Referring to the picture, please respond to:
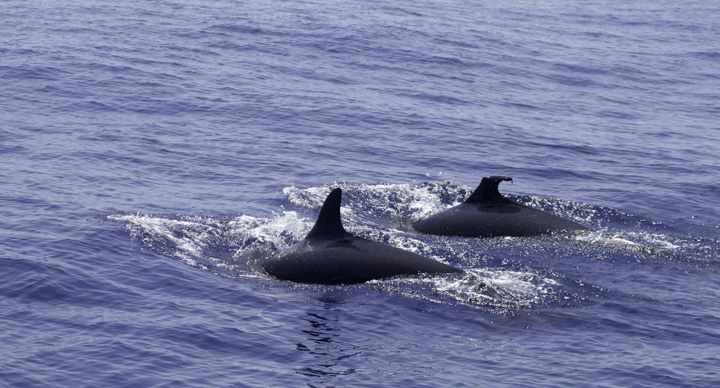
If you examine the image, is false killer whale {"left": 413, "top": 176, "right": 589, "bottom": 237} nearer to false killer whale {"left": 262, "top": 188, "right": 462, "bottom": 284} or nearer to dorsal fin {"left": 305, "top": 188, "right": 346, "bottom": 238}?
false killer whale {"left": 262, "top": 188, "right": 462, "bottom": 284}

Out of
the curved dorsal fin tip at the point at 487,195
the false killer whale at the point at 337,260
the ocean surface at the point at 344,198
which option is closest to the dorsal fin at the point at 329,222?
the false killer whale at the point at 337,260

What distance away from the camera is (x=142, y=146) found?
23.9 m

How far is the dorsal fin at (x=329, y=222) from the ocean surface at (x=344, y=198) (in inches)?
43.9

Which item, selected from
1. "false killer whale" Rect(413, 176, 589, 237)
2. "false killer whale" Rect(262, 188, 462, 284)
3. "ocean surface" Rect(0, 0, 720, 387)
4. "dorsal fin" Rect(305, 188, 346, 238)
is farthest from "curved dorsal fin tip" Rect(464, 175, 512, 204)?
"dorsal fin" Rect(305, 188, 346, 238)

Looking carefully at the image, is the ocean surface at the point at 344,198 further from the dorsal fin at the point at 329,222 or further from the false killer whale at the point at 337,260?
the dorsal fin at the point at 329,222

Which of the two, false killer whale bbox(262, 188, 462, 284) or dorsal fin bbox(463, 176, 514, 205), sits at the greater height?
dorsal fin bbox(463, 176, 514, 205)

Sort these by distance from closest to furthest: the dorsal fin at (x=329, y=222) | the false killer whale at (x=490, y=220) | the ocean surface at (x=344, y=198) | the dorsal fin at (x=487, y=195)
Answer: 1. the ocean surface at (x=344, y=198)
2. the dorsal fin at (x=329, y=222)
3. the false killer whale at (x=490, y=220)
4. the dorsal fin at (x=487, y=195)

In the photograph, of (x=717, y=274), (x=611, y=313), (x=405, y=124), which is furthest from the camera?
(x=405, y=124)

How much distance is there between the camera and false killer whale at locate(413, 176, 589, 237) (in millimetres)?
18172

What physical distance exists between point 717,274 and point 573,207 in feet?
16.3

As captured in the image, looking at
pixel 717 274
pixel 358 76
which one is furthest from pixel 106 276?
pixel 358 76

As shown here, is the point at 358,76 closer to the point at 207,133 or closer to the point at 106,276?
the point at 207,133

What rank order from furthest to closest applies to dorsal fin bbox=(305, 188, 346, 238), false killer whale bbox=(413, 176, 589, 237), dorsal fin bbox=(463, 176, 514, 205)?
dorsal fin bbox=(463, 176, 514, 205) → false killer whale bbox=(413, 176, 589, 237) → dorsal fin bbox=(305, 188, 346, 238)

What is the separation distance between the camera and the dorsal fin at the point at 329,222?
14.8 m
